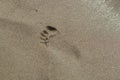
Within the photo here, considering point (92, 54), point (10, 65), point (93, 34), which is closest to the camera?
point (10, 65)

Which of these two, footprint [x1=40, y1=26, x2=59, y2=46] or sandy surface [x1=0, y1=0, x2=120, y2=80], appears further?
footprint [x1=40, y1=26, x2=59, y2=46]

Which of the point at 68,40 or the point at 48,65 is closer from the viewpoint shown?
the point at 48,65

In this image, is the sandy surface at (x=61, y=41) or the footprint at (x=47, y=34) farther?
the footprint at (x=47, y=34)

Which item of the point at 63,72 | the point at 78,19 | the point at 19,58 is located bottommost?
the point at 63,72

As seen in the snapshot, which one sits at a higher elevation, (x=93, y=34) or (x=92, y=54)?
(x=93, y=34)

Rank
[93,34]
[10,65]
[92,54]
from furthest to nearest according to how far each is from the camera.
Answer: [93,34], [92,54], [10,65]

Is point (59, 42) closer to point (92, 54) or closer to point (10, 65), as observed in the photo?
point (92, 54)

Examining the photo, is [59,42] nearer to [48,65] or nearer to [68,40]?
[68,40]

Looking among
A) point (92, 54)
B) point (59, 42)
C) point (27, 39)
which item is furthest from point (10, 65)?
point (92, 54)
